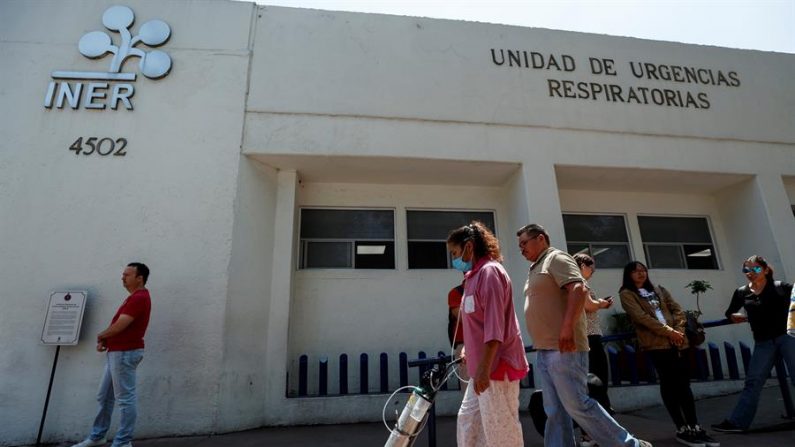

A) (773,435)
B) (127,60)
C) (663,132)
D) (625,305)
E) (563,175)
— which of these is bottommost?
(773,435)

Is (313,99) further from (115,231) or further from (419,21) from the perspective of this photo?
(115,231)

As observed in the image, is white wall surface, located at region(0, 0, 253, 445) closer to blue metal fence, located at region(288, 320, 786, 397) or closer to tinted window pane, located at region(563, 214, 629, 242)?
blue metal fence, located at region(288, 320, 786, 397)

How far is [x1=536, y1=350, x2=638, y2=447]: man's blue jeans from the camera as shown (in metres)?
3.07

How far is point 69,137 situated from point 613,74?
858cm

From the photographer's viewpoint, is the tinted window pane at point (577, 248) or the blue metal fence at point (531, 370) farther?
the tinted window pane at point (577, 248)

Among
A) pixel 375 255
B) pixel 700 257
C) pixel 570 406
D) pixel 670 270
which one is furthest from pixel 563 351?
pixel 700 257

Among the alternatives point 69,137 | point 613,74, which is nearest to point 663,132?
point 613,74

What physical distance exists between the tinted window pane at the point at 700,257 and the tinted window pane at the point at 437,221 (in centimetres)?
367

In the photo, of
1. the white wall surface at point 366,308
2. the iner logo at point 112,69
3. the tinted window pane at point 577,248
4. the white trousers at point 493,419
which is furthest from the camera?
the tinted window pane at point 577,248

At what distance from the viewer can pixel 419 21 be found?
7273 mm

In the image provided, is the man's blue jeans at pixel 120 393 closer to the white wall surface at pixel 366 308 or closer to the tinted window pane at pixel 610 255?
the white wall surface at pixel 366 308

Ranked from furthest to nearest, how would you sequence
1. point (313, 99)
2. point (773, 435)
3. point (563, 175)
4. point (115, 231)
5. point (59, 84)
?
point (563, 175)
point (313, 99)
point (59, 84)
point (115, 231)
point (773, 435)

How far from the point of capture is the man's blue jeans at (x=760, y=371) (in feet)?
13.6

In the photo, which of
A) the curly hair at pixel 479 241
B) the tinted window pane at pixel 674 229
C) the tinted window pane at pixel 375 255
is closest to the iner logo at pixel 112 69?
the tinted window pane at pixel 375 255
